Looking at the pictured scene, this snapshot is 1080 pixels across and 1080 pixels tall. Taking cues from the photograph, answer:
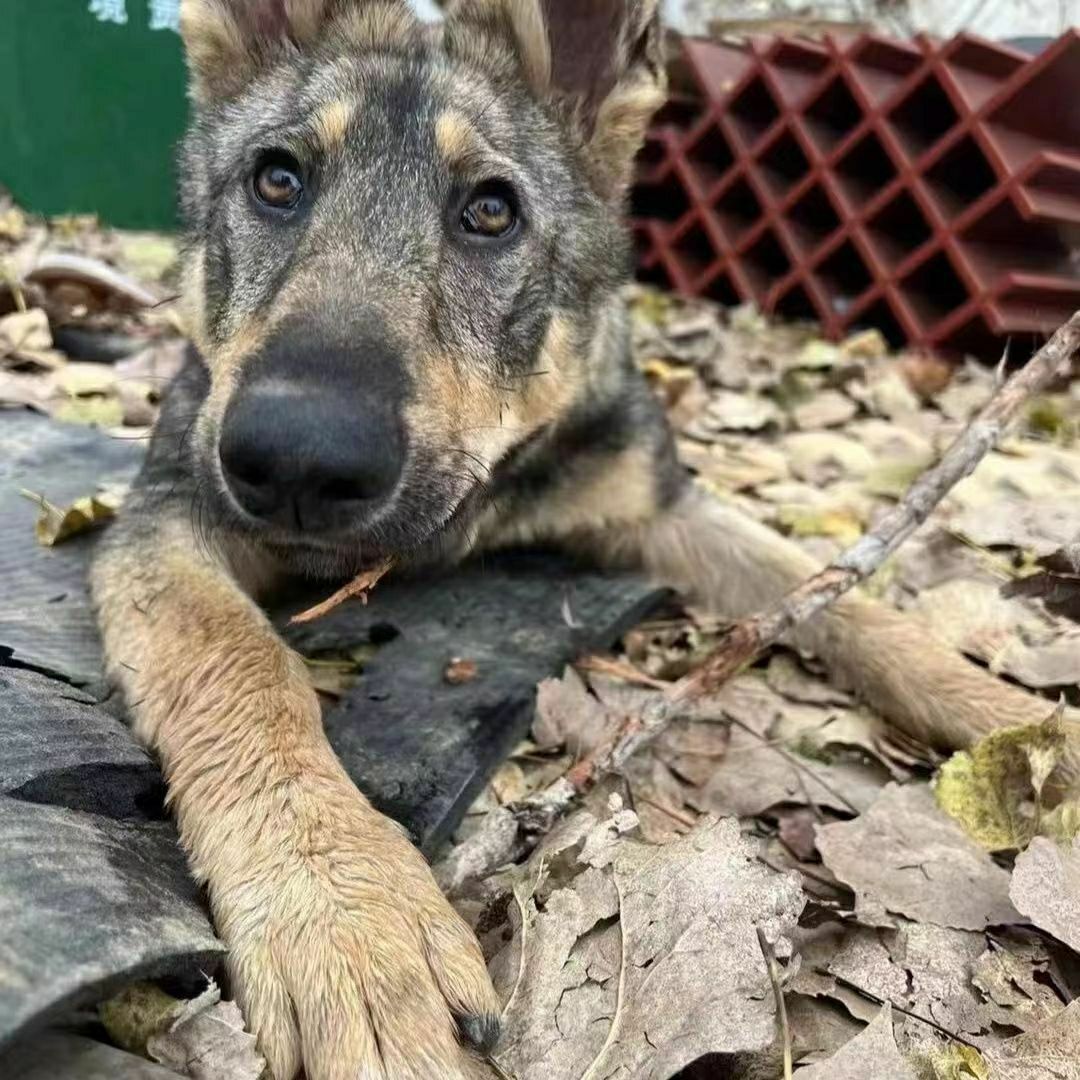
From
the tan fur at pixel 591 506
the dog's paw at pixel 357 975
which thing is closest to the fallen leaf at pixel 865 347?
the tan fur at pixel 591 506

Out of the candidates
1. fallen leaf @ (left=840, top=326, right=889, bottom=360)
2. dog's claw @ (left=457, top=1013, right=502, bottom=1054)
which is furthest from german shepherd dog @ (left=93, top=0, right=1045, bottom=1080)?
fallen leaf @ (left=840, top=326, right=889, bottom=360)

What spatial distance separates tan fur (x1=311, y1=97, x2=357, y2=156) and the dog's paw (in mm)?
1934

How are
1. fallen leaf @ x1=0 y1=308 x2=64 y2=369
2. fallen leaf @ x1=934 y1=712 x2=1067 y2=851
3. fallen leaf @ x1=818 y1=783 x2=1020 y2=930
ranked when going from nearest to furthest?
fallen leaf @ x1=818 y1=783 x2=1020 y2=930
fallen leaf @ x1=934 y1=712 x2=1067 y2=851
fallen leaf @ x1=0 y1=308 x2=64 y2=369

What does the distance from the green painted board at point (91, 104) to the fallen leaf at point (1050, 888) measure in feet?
21.9

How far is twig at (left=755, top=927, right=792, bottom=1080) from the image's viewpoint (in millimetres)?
1585

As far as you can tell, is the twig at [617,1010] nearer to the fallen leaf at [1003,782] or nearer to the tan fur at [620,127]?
the fallen leaf at [1003,782]

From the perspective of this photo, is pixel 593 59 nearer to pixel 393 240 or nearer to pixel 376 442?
pixel 393 240

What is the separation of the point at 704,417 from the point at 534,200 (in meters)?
2.96

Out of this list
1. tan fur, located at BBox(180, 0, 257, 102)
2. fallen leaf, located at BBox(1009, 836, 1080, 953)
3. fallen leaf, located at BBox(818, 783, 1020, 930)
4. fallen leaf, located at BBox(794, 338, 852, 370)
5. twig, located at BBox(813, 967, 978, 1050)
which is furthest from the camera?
fallen leaf, located at BBox(794, 338, 852, 370)

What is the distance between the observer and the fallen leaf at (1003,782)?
2291 mm

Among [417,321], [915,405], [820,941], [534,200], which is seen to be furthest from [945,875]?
[915,405]

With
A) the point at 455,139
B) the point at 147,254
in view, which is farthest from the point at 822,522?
the point at 147,254

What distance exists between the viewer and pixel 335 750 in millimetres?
2396

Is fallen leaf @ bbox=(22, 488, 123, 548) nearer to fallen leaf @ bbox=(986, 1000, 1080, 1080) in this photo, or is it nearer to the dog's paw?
the dog's paw
